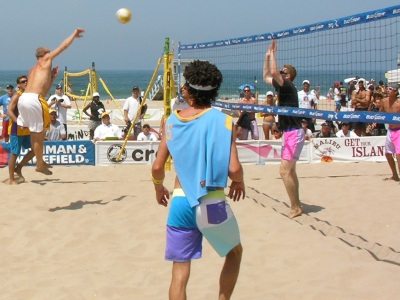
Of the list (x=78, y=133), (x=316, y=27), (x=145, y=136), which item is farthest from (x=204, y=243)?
(x=78, y=133)

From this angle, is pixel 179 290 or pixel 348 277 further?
pixel 348 277

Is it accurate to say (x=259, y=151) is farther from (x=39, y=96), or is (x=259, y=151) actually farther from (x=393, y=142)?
(x=39, y=96)

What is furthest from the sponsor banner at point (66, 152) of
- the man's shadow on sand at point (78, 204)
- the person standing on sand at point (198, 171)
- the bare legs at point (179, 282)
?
the bare legs at point (179, 282)

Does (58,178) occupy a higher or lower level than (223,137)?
lower

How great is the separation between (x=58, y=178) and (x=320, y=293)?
5574mm

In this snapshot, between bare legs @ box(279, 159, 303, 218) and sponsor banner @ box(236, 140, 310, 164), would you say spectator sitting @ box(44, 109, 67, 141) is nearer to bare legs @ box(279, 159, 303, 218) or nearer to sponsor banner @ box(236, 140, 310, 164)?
sponsor banner @ box(236, 140, 310, 164)

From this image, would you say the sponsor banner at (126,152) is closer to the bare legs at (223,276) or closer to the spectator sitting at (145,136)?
the spectator sitting at (145,136)

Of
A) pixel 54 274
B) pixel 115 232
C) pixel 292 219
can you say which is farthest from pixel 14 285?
pixel 292 219

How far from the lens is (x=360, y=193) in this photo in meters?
7.57

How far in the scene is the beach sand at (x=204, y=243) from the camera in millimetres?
4215

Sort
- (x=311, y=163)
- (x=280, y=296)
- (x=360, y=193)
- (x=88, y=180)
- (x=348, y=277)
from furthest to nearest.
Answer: (x=311, y=163), (x=88, y=180), (x=360, y=193), (x=348, y=277), (x=280, y=296)

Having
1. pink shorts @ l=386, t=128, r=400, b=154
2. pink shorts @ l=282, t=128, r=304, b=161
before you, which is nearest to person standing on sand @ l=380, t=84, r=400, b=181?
pink shorts @ l=386, t=128, r=400, b=154

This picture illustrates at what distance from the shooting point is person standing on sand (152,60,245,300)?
3.04 m

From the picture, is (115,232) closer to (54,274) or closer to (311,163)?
(54,274)
